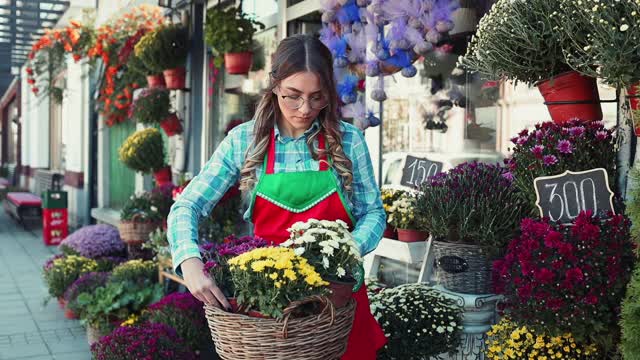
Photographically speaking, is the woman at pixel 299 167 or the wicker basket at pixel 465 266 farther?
the wicker basket at pixel 465 266

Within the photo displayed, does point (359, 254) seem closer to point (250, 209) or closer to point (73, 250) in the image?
point (250, 209)

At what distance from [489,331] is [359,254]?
52.0 inches

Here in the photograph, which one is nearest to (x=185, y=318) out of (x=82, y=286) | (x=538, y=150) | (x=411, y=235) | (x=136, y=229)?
(x=411, y=235)

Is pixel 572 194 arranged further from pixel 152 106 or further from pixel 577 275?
pixel 152 106

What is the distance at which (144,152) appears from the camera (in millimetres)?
7184

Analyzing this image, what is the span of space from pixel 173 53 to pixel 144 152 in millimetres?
1087

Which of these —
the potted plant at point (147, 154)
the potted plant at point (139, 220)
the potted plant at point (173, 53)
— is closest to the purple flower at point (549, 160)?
the potted plant at point (139, 220)

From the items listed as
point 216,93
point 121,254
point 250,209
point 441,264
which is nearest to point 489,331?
point 441,264

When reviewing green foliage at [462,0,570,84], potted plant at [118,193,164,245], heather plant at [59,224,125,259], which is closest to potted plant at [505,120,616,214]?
green foliage at [462,0,570,84]

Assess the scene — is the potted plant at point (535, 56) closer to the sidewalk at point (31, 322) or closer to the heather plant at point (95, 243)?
→ the sidewalk at point (31, 322)

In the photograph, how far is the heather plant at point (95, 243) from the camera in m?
7.14

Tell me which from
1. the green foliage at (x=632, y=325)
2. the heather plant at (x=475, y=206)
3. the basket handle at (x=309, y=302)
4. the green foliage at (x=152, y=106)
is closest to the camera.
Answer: the basket handle at (x=309, y=302)

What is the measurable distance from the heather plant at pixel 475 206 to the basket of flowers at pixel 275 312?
1208 millimetres

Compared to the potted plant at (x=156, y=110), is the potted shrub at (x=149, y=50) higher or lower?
higher
